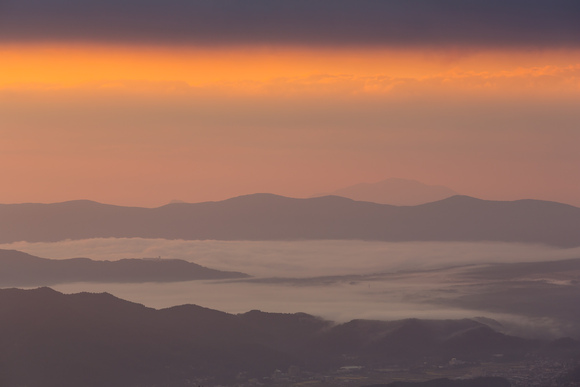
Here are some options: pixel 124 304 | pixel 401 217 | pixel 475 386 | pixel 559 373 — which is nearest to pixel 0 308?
pixel 124 304

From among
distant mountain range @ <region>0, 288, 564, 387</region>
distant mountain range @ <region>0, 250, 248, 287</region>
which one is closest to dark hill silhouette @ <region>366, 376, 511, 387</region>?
distant mountain range @ <region>0, 288, 564, 387</region>

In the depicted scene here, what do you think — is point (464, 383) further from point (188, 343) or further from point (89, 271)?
point (89, 271)

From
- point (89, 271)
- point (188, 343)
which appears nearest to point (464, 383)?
point (188, 343)

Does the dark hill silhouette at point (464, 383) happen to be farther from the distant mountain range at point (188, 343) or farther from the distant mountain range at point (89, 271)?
the distant mountain range at point (89, 271)

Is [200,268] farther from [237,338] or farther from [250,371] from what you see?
[250,371]

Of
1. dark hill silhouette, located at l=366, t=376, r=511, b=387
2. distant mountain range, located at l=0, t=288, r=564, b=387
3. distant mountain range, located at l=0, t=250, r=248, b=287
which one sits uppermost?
distant mountain range, located at l=0, t=250, r=248, b=287

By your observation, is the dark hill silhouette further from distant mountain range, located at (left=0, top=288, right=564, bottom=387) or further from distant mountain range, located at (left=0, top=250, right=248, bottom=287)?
distant mountain range, located at (left=0, top=250, right=248, bottom=287)
